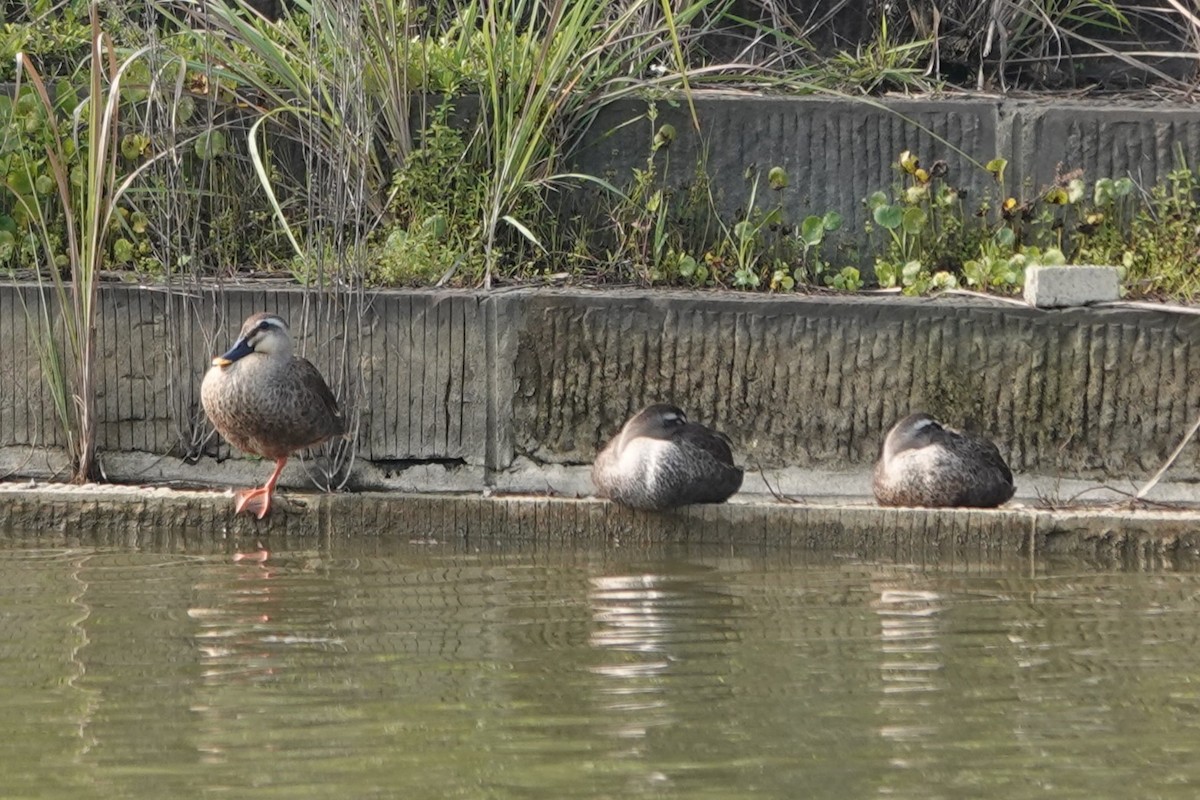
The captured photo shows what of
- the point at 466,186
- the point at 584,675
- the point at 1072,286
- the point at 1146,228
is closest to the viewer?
the point at 584,675

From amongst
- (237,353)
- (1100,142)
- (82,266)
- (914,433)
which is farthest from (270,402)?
(1100,142)

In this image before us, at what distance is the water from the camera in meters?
4.21

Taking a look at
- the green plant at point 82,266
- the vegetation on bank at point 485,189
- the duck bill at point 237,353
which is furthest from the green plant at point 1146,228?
the green plant at point 82,266

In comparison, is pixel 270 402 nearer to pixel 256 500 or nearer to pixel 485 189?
pixel 256 500

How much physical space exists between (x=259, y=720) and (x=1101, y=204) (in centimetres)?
492

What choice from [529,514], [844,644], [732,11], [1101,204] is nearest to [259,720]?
[844,644]

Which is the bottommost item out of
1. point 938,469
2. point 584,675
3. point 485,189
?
point 584,675

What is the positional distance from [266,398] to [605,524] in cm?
134

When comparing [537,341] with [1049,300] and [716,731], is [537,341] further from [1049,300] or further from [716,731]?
[716,731]

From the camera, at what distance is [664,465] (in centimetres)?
694

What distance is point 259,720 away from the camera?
4645 millimetres

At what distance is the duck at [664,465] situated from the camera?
23.0 ft

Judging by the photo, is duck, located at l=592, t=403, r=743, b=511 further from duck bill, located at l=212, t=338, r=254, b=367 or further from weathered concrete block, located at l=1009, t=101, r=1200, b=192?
weathered concrete block, located at l=1009, t=101, r=1200, b=192

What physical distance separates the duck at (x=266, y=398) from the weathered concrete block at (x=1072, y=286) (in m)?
2.72
